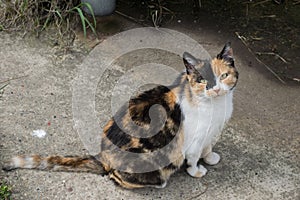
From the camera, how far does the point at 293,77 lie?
383 centimetres

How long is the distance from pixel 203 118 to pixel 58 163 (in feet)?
2.82

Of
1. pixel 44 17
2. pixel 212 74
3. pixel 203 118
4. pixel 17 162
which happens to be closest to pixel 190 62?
pixel 212 74

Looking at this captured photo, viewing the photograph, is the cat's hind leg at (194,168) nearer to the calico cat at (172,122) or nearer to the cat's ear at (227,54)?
the calico cat at (172,122)

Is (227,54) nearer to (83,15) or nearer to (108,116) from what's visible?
(108,116)

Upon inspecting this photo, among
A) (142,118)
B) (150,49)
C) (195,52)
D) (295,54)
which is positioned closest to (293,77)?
(295,54)

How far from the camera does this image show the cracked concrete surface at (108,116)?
2.97m

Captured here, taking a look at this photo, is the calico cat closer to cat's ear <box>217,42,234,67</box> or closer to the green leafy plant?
cat's ear <box>217,42,234,67</box>

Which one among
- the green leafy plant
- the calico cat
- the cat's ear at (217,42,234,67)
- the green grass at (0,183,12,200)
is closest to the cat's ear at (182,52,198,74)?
the calico cat

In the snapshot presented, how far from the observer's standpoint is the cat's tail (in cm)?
293

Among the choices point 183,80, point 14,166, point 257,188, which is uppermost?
point 183,80

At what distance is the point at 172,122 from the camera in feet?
9.12

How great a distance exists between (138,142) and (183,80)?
422mm

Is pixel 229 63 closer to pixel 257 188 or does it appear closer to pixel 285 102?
pixel 257 188

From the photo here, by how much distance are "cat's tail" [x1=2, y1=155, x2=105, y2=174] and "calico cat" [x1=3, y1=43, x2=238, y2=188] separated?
103mm
